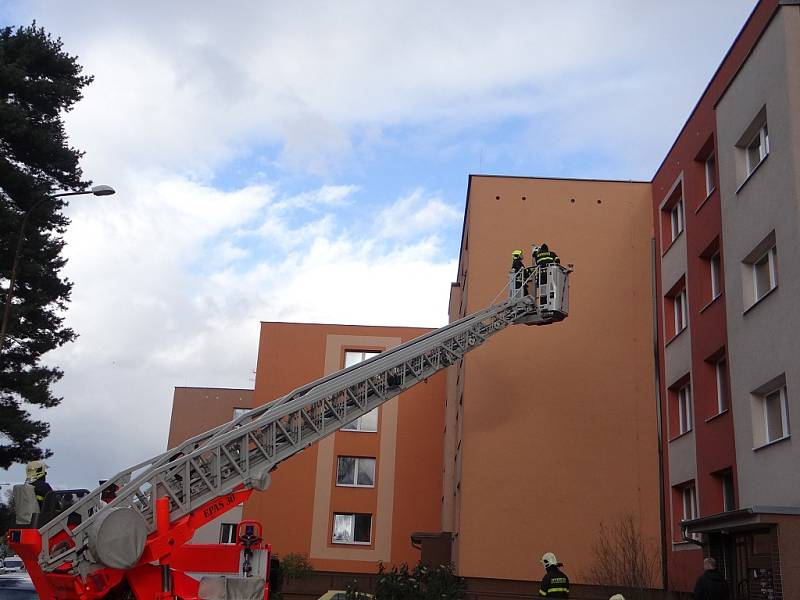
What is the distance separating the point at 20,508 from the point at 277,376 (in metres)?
20.5

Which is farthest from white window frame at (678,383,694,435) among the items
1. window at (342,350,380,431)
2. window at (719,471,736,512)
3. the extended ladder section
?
window at (342,350,380,431)

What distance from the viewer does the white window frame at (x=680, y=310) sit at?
1945cm

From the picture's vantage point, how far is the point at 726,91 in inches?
628

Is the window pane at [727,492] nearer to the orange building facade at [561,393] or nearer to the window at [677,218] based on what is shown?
the orange building facade at [561,393]

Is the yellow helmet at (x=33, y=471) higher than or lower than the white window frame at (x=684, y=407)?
lower

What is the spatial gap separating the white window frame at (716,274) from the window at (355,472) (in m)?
16.6

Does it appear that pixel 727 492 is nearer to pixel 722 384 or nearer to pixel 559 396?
pixel 722 384

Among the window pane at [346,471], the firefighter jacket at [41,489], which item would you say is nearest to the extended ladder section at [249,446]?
the firefighter jacket at [41,489]

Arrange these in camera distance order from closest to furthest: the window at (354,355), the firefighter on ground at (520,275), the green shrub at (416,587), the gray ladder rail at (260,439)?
1. the gray ladder rail at (260,439)
2. the green shrub at (416,587)
3. the firefighter on ground at (520,275)
4. the window at (354,355)

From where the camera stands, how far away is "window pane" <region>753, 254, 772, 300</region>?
14.4m

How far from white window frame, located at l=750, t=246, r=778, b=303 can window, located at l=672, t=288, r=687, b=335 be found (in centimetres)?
464

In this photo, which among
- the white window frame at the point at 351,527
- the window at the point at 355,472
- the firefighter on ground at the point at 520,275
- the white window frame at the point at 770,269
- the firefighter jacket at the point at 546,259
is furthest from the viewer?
the window at the point at 355,472

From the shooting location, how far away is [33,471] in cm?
1122

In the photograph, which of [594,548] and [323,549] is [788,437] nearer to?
[594,548]
